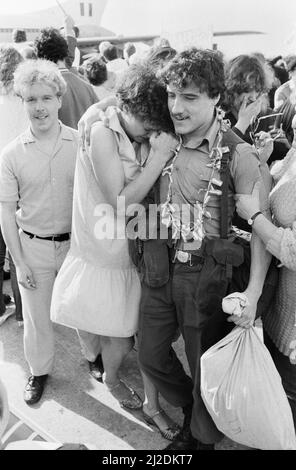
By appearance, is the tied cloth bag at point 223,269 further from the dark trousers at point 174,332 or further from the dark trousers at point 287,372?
the dark trousers at point 287,372

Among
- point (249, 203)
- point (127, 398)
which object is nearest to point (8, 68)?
point (249, 203)

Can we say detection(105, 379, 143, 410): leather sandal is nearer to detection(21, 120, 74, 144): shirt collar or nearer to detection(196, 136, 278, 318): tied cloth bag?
detection(196, 136, 278, 318): tied cloth bag

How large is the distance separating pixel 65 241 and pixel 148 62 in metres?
1.06

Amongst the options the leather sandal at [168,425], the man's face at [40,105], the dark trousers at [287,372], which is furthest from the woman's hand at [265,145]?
the leather sandal at [168,425]

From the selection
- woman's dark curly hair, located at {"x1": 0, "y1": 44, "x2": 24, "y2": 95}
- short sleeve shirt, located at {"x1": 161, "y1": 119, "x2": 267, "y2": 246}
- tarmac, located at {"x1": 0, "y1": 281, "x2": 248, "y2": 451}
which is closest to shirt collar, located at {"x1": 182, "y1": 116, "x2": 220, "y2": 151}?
short sleeve shirt, located at {"x1": 161, "y1": 119, "x2": 267, "y2": 246}

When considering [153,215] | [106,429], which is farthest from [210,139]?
[106,429]

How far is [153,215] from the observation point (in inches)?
77.1

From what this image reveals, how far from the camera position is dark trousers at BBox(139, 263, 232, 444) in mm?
1880

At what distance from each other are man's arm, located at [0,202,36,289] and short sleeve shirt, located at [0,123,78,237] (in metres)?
0.05

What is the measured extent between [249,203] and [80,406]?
1.55 m

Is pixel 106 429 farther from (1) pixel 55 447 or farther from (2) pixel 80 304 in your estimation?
(1) pixel 55 447

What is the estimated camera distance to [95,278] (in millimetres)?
2172

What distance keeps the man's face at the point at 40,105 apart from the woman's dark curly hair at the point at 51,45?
4.88 feet

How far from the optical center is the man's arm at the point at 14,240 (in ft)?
7.51
